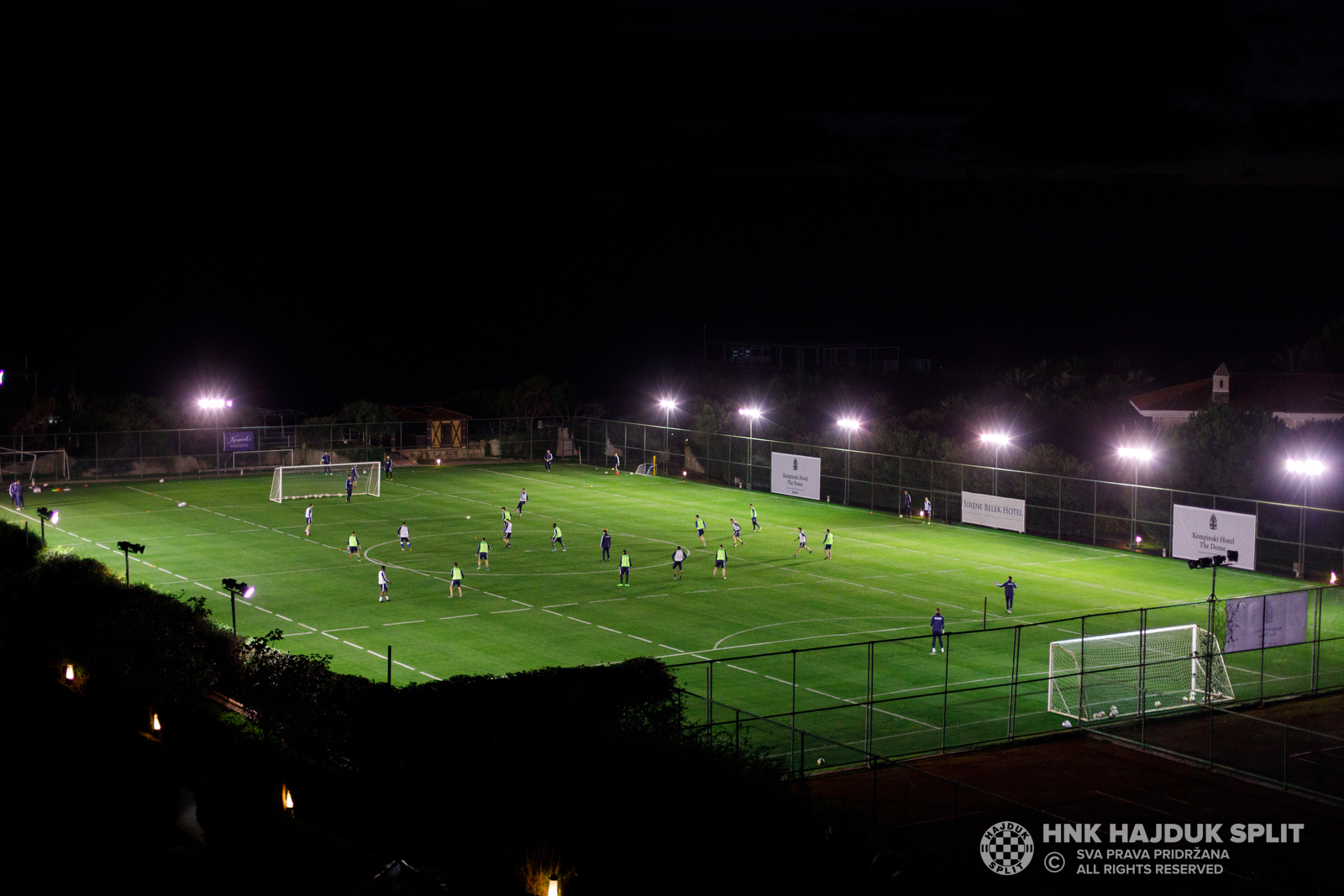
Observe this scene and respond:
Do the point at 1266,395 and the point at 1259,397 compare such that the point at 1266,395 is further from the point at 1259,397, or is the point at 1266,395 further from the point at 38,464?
the point at 38,464

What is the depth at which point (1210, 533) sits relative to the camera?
49031 millimetres

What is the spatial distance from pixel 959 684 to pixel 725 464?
142 feet

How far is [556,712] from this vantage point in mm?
20609

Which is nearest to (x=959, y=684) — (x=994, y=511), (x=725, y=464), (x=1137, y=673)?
(x=1137, y=673)

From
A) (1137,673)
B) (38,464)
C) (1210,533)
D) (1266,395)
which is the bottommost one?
(1137,673)

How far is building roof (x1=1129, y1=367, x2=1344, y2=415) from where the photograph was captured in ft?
277

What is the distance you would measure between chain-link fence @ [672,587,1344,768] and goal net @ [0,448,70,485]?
162 ft

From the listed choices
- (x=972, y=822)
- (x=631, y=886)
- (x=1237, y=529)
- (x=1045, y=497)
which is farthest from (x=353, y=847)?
(x=1045, y=497)

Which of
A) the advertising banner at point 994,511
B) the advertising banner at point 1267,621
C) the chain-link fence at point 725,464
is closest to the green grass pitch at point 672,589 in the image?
the advertising banner at point 994,511

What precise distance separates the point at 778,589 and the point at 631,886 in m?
29.3

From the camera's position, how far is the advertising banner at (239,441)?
7575cm

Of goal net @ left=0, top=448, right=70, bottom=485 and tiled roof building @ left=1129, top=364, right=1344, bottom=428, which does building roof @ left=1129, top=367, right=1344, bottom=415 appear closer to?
tiled roof building @ left=1129, top=364, right=1344, bottom=428

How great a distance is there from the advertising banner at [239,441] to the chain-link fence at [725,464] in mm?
69

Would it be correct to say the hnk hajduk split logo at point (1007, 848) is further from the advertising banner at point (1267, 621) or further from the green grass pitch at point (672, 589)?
the advertising banner at point (1267, 621)
